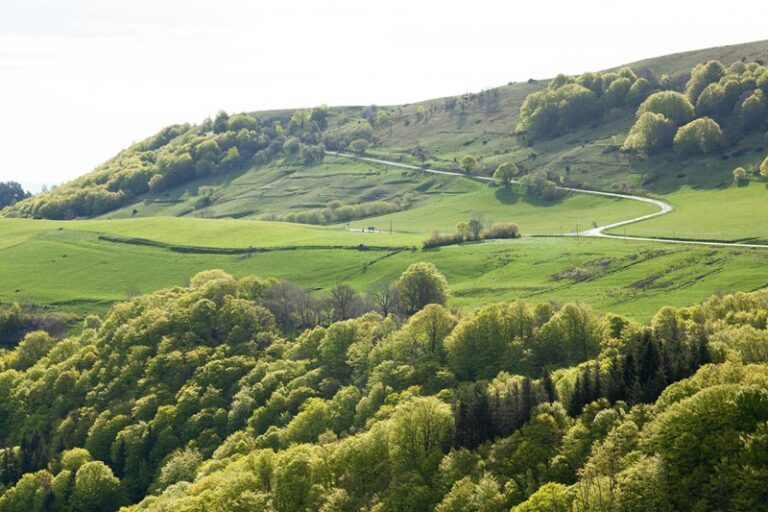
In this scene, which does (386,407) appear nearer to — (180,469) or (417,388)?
(417,388)

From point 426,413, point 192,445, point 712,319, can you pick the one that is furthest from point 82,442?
point 712,319

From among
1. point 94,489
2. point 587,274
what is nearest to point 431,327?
point 94,489

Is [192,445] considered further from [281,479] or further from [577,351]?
[577,351]

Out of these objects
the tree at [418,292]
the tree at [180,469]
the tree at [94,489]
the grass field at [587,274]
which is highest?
the tree at [418,292]

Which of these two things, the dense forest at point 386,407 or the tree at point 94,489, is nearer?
the dense forest at point 386,407

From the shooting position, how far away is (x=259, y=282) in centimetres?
16650

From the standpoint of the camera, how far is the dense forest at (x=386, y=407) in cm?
7081

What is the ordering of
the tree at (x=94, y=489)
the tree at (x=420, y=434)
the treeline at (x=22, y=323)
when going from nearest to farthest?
the tree at (x=420, y=434) < the tree at (x=94, y=489) < the treeline at (x=22, y=323)

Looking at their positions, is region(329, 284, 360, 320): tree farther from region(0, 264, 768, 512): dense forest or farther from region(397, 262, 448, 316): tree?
region(397, 262, 448, 316): tree

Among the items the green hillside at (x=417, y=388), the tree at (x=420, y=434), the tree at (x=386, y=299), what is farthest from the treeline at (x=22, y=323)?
the tree at (x=420, y=434)

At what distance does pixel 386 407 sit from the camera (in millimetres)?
104500

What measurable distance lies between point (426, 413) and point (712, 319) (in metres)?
43.2

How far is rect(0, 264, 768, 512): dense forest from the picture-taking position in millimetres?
70812

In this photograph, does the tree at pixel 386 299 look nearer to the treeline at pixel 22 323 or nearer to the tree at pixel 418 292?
the tree at pixel 418 292
